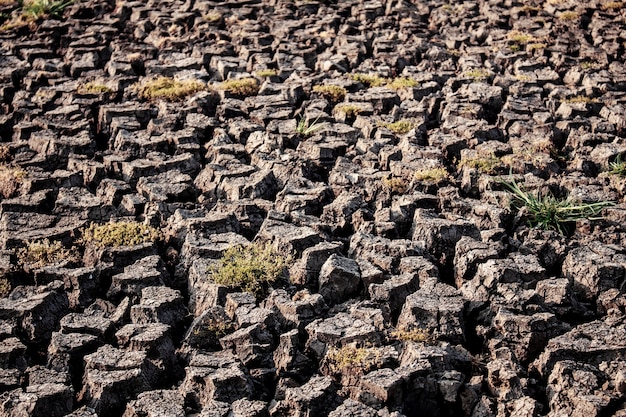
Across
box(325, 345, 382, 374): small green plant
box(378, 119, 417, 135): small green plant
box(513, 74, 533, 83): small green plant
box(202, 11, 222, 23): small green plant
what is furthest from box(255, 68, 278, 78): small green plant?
box(325, 345, 382, 374): small green plant

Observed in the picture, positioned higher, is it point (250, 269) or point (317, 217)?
point (250, 269)

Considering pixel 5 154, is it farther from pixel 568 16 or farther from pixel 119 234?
pixel 568 16

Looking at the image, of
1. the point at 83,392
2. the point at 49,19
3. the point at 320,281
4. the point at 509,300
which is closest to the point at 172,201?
the point at 320,281

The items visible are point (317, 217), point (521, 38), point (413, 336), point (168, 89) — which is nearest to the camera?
point (413, 336)

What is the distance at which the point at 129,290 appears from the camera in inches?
248

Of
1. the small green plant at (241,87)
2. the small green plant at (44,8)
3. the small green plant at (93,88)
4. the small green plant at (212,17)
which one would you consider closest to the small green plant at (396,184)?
the small green plant at (241,87)

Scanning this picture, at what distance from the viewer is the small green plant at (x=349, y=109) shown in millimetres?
9116

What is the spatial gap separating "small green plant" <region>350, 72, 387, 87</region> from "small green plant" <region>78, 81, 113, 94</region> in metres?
2.85

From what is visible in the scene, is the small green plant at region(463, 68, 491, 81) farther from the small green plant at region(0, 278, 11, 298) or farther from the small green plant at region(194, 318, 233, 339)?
the small green plant at region(0, 278, 11, 298)

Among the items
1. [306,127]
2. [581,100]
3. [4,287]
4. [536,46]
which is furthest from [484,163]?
[4,287]

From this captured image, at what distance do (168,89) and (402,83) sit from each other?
267cm

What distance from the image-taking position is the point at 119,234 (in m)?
6.93

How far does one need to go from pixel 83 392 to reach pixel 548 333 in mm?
3036

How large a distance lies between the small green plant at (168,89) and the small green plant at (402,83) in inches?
84.3
